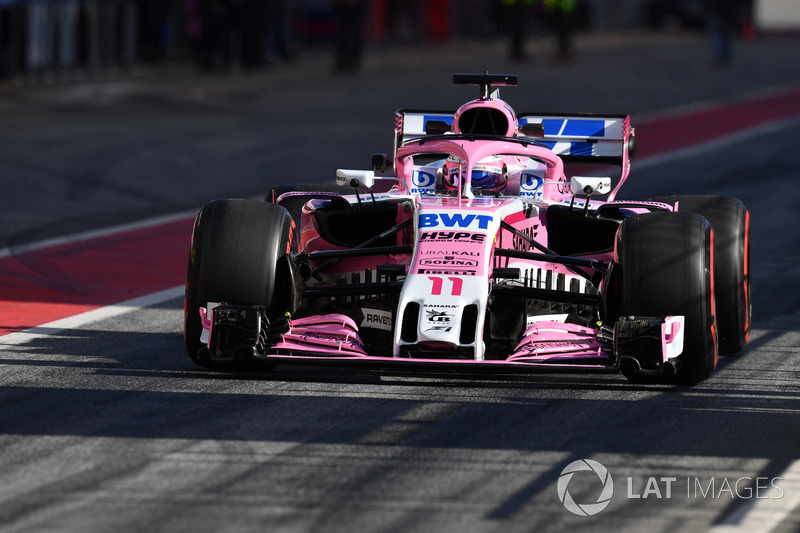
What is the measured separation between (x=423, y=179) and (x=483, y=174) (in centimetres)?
45

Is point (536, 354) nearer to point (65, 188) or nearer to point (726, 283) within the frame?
point (726, 283)

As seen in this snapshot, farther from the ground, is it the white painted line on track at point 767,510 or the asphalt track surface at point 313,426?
the white painted line on track at point 767,510

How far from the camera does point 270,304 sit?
8.26 m

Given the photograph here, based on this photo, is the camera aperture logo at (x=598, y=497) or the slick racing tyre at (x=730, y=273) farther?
the slick racing tyre at (x=730, y=273)

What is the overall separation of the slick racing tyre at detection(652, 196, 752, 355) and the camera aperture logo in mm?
2622

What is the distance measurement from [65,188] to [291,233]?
8.86 m

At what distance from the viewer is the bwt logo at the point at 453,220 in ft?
27.7

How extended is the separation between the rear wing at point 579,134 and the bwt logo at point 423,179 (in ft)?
2.86

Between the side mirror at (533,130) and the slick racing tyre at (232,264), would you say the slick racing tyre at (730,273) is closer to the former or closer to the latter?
the side mirror at (533,130)

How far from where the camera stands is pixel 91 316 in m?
10.3

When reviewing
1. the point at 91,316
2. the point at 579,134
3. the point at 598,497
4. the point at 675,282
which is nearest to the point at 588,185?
the point at 675,282

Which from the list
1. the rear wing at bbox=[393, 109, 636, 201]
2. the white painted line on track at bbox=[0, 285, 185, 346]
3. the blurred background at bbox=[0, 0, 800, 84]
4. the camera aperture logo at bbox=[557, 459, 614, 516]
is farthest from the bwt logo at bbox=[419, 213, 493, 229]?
the blurred background at bbox=[0, 0, 800, 84]

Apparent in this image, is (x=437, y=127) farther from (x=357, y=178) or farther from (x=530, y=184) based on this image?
(x=357, y=178)

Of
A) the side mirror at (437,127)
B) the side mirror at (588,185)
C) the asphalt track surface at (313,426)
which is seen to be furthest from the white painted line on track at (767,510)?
the side mirror at (437,127)
